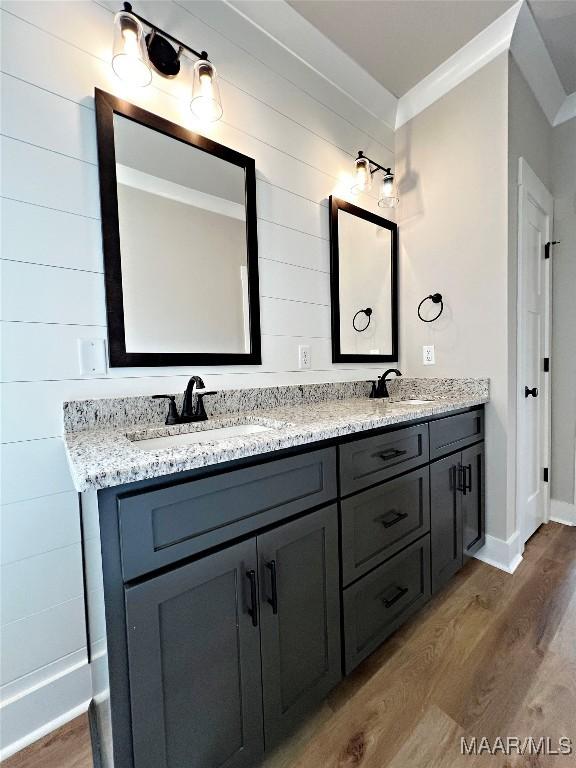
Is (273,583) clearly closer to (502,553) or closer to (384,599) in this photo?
(384,599)

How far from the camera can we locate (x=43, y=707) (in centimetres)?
108

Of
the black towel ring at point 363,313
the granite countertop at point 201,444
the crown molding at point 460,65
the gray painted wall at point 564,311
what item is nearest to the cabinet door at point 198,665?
the granite countertop at point 201,444

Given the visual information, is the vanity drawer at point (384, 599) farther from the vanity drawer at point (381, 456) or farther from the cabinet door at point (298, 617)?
the vanity drawer at point (381, 456)

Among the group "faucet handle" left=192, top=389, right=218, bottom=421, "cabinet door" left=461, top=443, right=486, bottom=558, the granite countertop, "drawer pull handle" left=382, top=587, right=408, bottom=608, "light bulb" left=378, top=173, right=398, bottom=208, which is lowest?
"drawer pull handle" left=382, top=587, right=408, bottom=608

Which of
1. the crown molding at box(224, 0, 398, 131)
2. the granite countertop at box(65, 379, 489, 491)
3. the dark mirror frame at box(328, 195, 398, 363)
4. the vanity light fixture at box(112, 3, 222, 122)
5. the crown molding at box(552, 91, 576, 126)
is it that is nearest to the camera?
the granite countertop at box(65, 379, 489, 491)

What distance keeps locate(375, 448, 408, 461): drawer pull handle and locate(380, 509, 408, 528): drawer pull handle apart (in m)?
0.21

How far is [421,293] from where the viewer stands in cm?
212

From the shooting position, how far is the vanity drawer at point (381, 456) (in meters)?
1.10

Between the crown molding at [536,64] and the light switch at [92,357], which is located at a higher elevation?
the crown molding at [536,64]

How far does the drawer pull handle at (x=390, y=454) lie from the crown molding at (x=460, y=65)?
207cm

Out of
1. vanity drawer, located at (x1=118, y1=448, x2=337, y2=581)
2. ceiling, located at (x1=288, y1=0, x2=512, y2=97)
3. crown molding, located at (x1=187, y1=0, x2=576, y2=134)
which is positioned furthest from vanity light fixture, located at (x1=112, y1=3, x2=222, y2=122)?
vanity drawer, located at (x1=118, y1=448, x2=337, y2=581)

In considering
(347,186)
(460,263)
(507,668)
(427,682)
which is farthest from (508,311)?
(427,682)

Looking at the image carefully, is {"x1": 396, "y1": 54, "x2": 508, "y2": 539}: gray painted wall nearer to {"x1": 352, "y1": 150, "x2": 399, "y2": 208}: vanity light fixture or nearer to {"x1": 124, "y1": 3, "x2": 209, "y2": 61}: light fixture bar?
{"x1": 352, "y1": 150, "x2": 399, "y2": 208}: vanity light fixture

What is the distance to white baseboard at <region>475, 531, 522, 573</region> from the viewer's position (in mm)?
1801
